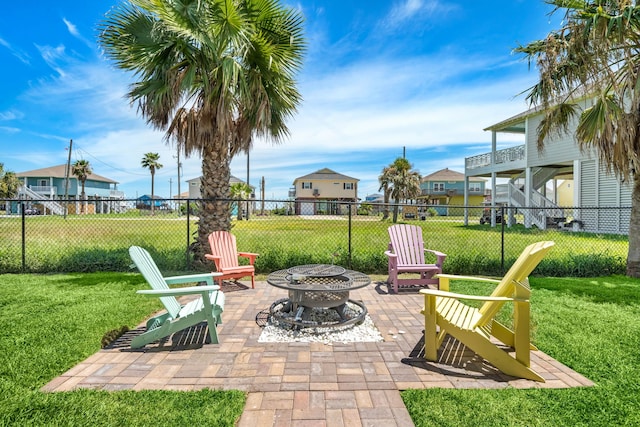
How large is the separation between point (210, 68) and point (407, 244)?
17.8 ft

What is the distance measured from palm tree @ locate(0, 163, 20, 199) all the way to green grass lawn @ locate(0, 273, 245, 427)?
44.7m

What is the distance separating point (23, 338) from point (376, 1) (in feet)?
29.6

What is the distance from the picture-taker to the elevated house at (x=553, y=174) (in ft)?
50.4

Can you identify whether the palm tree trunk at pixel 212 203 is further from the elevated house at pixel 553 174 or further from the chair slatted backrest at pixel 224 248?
the elevated house at pixel 553 174

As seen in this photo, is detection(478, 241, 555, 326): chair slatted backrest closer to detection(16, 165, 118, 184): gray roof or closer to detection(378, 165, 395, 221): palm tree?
detection(378, 165, 395, 221): palm tree

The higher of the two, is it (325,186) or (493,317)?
(325,186)

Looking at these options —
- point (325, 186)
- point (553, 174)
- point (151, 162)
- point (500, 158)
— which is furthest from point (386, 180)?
point (151, 162)

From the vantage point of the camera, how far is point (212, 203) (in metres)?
7.63

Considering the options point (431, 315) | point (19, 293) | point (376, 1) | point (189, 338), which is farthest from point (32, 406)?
point (376, 1)

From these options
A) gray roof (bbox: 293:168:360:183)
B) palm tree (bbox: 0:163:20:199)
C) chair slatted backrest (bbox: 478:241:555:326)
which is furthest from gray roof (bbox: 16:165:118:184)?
chair slatted backrest (bbox: 478:241:555:326)

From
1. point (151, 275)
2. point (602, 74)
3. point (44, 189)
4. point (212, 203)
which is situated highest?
point (44, 189)

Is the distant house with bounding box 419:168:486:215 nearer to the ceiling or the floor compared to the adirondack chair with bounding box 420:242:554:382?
nearer to the ceiling

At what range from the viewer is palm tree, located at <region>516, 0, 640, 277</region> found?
6242 mm

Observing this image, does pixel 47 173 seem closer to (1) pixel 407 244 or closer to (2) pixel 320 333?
(1) pixel 407 244
